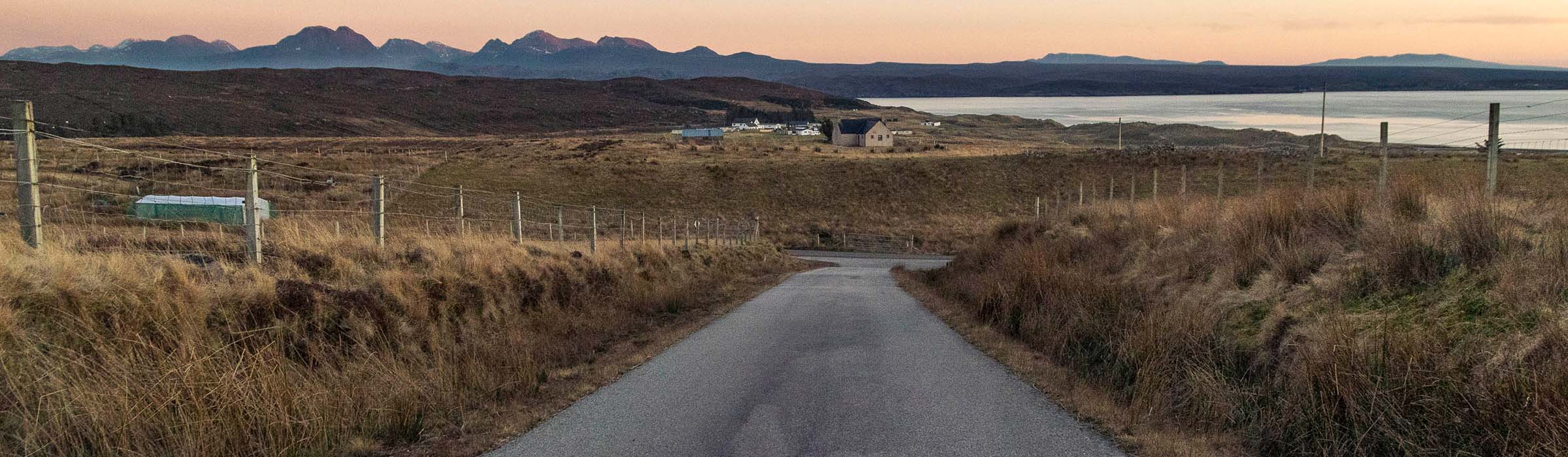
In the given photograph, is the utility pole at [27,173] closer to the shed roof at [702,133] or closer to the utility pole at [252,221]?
the utility pole at [252,221]

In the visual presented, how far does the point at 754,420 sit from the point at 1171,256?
8.36 meters

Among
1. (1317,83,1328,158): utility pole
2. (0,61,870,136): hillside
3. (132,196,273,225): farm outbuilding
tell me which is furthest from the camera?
(0,61,870,136): hillside

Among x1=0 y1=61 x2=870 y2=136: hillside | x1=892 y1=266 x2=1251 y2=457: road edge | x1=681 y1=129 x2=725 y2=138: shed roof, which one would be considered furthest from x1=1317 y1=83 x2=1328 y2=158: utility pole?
x1=0 y1=61 x2=870 y2=136: hillside

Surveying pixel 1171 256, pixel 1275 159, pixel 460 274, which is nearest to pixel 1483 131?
pixel 1275 159

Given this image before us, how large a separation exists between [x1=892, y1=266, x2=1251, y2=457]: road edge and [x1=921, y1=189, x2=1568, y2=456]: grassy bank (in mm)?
48

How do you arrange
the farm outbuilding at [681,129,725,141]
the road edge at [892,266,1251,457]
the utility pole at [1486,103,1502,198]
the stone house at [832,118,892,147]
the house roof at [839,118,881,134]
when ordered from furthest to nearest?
the farm outbuilding at [681,129,725,141]
the house roof at [839,118,881,134]
the stone house at [832,118,892,147]
the utility pole at [1486,103,1502,198]
the road edge at [892,266,1251,457]

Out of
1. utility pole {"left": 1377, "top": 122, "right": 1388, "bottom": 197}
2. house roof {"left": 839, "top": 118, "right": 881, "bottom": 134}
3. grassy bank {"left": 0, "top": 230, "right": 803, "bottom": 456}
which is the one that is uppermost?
house roof {"left": 839, "top": 118, "right": 881, "bottom": 134}

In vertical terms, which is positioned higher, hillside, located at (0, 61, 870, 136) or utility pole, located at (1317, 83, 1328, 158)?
hillside, located at (0, 61, 870, 136)

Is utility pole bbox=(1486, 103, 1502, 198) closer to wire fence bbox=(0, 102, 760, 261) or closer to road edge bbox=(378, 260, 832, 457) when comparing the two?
road edge bbox=(378, 260, 832, 457)

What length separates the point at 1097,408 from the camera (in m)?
6.89

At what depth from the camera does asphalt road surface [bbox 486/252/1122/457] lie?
5.88 meters

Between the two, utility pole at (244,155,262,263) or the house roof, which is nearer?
utility pole at (244,155,262,263)

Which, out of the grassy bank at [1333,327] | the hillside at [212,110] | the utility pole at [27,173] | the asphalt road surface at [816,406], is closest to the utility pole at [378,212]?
the utility pole at [27,173]

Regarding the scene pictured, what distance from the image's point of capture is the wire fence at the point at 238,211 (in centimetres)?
940
